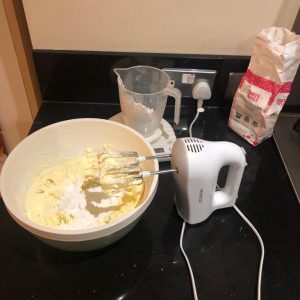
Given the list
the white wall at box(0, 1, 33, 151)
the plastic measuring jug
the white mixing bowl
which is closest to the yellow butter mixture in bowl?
the white mixing bowl

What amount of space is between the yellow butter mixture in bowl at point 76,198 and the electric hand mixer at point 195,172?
0.12 feet

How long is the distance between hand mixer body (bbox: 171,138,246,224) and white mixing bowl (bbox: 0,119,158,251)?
5 cm

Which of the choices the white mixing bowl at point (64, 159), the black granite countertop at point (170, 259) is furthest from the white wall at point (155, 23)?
the black granite countertop at point (170, 259)

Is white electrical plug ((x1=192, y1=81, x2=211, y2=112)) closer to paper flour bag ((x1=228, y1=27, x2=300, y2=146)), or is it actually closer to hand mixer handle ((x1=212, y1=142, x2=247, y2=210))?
paper flour bag ((x1=228, y1=27, x2=300, y2=146))

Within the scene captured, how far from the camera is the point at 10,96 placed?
0.97 meters

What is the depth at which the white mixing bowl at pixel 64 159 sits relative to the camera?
1.64 feet

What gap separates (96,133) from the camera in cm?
71

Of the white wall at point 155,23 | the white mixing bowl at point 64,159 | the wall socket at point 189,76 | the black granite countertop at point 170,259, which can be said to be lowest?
the black granite countertop at point 170,259

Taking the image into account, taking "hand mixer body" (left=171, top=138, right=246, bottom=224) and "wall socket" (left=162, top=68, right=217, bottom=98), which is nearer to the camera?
"hand mixer body" (left=171, top=138, right=246, bottom=224)

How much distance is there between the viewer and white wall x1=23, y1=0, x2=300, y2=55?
0.76 metres

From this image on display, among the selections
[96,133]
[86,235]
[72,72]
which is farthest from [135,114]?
[86,235]

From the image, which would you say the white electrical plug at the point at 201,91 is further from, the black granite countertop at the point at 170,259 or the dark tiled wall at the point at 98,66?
the black granite countertop at the point at 170,259

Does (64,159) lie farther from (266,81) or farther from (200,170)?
(266,81)

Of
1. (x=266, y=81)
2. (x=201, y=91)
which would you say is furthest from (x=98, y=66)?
(x=266, y=81)
